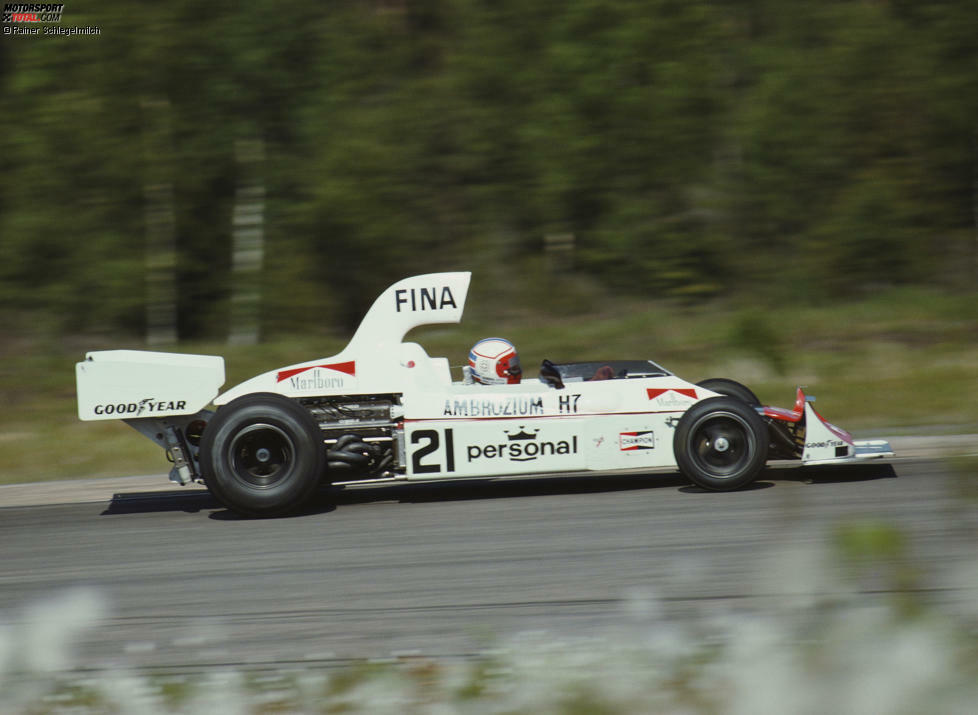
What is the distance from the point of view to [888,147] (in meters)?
17.6

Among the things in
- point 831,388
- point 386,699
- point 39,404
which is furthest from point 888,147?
point 386,699

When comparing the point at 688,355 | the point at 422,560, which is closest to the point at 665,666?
the point at 422,560

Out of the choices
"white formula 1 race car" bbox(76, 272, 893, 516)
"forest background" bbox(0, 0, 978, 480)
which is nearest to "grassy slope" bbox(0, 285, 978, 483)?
"forest background" bbox(0, 0, 978, 480)

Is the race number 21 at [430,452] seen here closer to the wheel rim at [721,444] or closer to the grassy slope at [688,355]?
the wheel rim at [721,444]

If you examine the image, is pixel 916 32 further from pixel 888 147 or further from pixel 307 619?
pixel 307 619

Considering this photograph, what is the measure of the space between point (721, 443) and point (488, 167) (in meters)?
11.1

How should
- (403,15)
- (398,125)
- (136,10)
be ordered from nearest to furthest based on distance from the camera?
(136,10)
(398,125)
(403,15)

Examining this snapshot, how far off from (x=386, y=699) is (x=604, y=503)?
13.1 ft

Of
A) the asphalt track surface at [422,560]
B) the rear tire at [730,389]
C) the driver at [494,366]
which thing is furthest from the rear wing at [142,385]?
the rear tire at [730,389]

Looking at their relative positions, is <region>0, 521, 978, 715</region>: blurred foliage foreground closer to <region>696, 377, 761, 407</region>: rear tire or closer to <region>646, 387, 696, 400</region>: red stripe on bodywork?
<region>646, 387, 696, 400</region>: red stripe on bodywork

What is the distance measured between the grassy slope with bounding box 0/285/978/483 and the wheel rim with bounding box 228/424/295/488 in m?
3.06

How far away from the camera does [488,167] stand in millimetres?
17641

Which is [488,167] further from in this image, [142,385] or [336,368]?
[142,385]

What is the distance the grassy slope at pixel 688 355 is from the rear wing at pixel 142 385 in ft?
9.44
